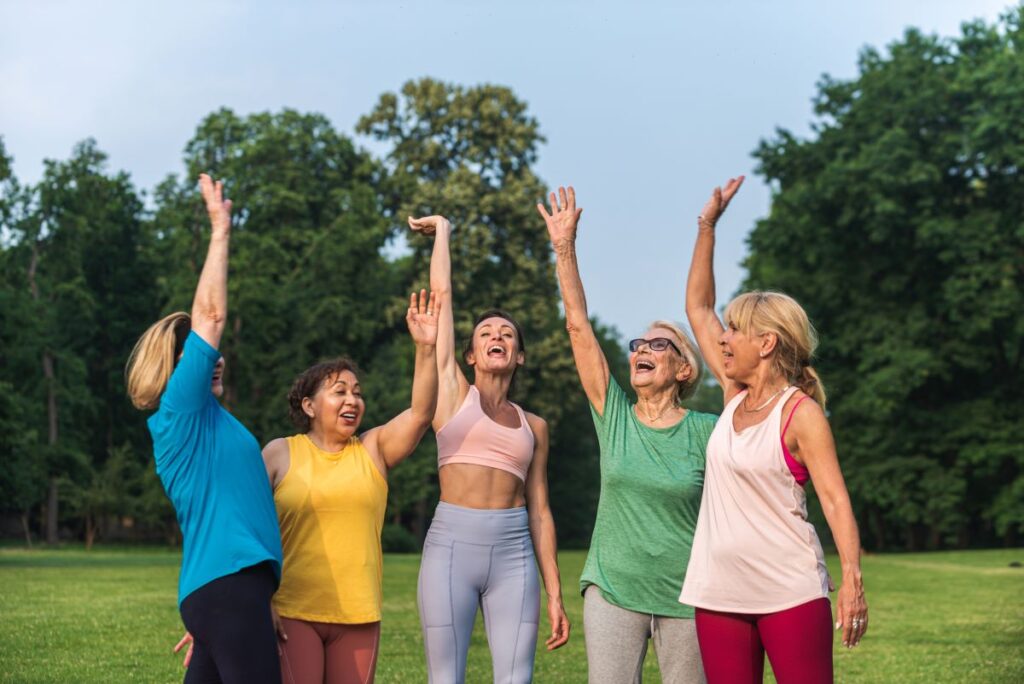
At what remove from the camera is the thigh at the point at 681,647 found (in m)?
5.70

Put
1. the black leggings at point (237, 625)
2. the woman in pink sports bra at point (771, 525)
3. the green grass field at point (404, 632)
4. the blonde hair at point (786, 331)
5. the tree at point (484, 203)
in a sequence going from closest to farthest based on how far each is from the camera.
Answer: the black leggings at point (237, 625), the woman in pink sports bra at point (771, 525), the blonde hair at point (786, 331), the green grass field at point (404, 632), the tree at point (484, 203)

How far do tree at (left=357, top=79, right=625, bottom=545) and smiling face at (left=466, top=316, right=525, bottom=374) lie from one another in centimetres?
3622

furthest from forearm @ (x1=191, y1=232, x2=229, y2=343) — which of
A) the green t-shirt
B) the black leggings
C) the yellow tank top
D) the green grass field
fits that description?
the green grass field

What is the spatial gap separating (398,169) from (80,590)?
2898 cm

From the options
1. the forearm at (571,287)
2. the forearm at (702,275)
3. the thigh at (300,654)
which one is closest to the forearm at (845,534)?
the forearm at (702,275)

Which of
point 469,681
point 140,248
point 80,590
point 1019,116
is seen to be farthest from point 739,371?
point 140,248

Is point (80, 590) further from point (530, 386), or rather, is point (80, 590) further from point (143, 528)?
point (143, 528)

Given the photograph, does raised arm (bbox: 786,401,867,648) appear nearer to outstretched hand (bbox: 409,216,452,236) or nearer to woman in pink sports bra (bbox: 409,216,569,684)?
woman in pink sports bra (bbox: 409,216,569,684)

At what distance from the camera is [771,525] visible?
4906 mm

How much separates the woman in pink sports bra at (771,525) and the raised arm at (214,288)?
2076mm

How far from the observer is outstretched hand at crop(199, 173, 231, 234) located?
17.3 ft

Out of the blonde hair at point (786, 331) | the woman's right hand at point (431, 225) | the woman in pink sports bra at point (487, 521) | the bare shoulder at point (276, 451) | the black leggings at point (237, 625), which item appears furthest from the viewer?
the woman's right hand at point (431, 225)

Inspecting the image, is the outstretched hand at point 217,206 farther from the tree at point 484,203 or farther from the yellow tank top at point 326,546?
the tree at point 484,203

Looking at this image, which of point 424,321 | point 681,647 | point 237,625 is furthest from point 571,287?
point 237,625
